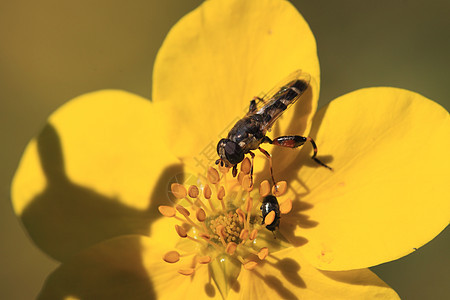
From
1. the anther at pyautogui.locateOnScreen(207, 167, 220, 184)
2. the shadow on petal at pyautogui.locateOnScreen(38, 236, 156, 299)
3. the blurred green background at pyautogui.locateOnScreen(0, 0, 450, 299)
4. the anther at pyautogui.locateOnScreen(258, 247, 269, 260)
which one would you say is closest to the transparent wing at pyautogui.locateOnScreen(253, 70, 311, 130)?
the anther at pyautogui.locateOnScreen(207, 167, 220, 184)

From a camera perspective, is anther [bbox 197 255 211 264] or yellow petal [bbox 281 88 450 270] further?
anther [bbox 197 255 211 264]

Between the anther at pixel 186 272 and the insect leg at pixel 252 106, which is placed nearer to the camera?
the anther at pixel 186 272

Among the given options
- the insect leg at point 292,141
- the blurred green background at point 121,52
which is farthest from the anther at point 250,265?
the blurred green background at point 121,52

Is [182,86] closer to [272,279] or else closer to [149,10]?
[272,279]

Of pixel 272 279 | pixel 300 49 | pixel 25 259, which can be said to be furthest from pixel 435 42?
pixel 25 259

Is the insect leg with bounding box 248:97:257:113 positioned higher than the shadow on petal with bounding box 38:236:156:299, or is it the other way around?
the insect leg with bounding box 248:97:257:113

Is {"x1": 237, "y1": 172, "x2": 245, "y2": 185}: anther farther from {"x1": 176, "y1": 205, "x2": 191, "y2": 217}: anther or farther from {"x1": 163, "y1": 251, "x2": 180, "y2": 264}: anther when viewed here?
{"x1": 163, "y1": 251, "x2": 180, "y2": 264}: anther

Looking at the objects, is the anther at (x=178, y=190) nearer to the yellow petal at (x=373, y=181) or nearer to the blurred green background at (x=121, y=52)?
the yellow petal at (x=373, y=181)
